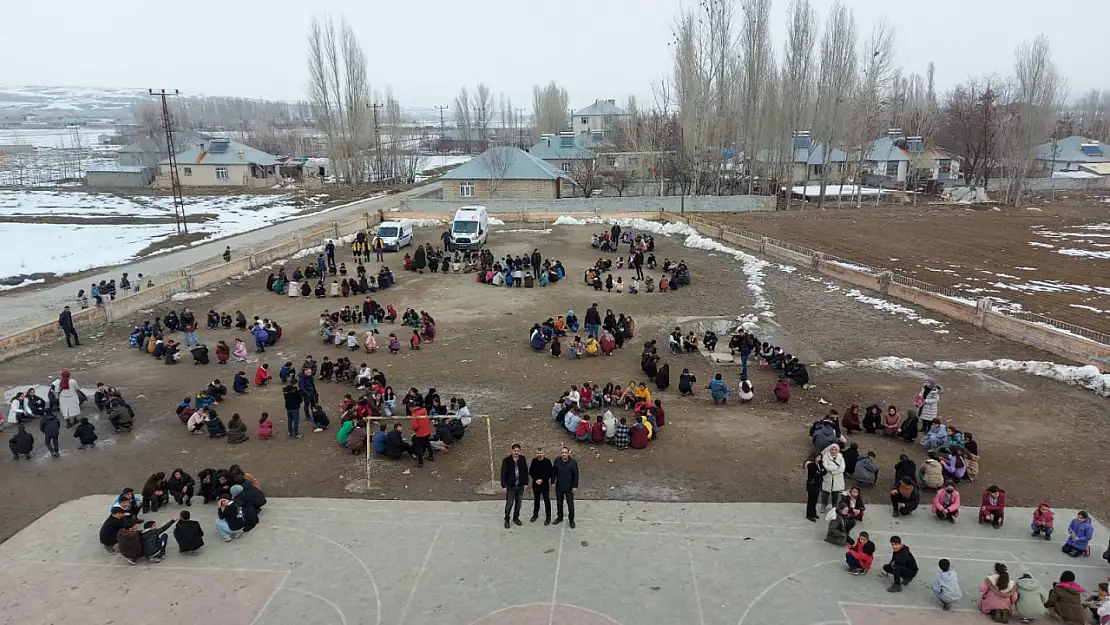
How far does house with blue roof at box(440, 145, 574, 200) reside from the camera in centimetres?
4941

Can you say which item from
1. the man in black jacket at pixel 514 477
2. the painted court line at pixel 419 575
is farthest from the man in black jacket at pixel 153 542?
the man in black jacket at pixel 514 477

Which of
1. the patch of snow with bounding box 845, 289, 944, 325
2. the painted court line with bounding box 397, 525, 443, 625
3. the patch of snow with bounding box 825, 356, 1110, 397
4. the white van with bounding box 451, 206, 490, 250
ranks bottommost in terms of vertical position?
the painted court line with bounding box 397, 525, 443, 625

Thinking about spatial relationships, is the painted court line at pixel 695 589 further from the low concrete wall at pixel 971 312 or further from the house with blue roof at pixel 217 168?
the house with blue roof at pixel 217 168

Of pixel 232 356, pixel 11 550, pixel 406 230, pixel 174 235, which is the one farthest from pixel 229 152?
pixel 11 550

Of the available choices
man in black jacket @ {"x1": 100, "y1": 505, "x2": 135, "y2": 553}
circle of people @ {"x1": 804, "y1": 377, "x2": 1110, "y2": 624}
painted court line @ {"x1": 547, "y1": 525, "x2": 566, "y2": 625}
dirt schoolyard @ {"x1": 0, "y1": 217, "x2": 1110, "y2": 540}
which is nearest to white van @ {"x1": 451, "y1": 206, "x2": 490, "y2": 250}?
dirt schoolyard @ {"x1": 0, "y1": 217, "x2": 1110, "y2": 540}

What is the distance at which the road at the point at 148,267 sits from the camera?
23.9 m

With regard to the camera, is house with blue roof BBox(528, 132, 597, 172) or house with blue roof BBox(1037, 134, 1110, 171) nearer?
house with blue roof BBox(528, 132, 597, 172)

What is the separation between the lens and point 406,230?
34.8 meters

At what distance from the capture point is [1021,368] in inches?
627

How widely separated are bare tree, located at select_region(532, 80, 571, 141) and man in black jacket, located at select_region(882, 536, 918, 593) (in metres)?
98.9

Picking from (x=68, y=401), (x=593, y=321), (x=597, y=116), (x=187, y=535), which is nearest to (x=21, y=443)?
(x=68, y=401)

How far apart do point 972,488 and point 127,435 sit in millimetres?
15493

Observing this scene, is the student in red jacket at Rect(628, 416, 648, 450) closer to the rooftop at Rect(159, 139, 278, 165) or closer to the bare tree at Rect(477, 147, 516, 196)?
the bare tree at Rect(477, 147, 516, 196)

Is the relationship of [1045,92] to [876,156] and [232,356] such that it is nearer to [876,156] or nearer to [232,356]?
[876,156]
